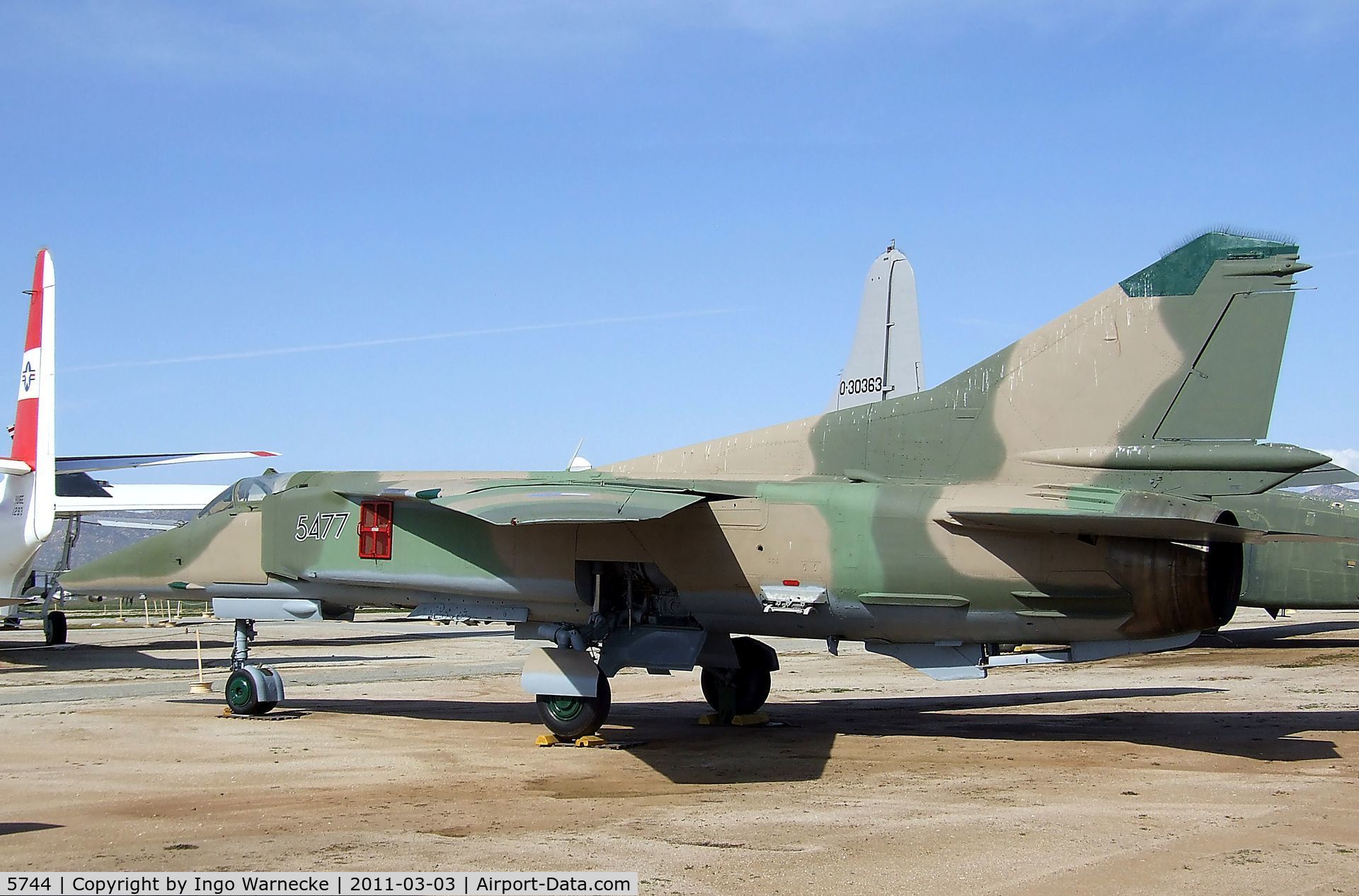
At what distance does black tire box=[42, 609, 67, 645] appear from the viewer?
26484 millimetres

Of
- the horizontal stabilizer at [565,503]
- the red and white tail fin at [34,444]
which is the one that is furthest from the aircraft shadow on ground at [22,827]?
the red and white tail fin at [34,444]

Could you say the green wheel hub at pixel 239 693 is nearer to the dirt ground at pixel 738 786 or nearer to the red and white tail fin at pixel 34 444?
the dirt ground at pixel 738 786

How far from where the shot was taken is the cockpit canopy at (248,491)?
14.4m

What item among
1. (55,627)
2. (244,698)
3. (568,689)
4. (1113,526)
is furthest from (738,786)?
(55,627)

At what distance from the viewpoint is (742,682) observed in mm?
13820

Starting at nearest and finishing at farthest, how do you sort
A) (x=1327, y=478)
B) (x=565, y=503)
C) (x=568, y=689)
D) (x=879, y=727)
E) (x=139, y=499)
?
(x=565, y=503) → (x=568, y=689) → (x=879, y=727) → (x=1327, y=478) → (x=139, y=499)

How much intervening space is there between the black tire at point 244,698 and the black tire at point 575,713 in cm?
402

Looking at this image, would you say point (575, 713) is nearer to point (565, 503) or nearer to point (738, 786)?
point (565, 503)

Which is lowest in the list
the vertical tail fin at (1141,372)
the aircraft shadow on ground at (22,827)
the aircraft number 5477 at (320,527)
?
the aircraft shadow on ground at (22,827)

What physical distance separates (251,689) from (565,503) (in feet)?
18.6

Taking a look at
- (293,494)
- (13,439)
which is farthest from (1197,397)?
(13,439)

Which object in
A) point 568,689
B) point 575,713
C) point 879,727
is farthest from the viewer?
point 879,727

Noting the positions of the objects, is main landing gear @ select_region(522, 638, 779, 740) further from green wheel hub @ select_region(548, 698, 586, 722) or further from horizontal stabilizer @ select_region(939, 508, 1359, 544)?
horizontal stabilizer @ select_region(939, 508, 1359, 544)

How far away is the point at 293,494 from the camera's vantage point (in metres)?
14.0
